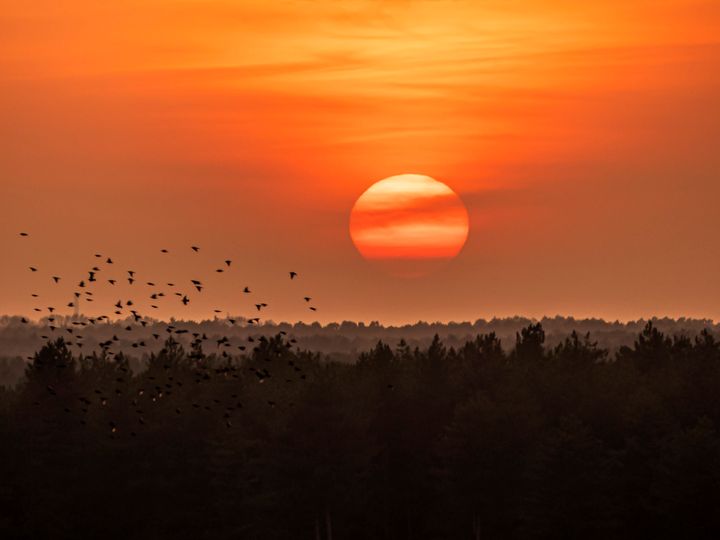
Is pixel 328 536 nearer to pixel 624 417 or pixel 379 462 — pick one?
pixel 379 462

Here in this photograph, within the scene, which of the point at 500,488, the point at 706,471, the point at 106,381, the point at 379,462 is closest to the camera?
the point at 706,471

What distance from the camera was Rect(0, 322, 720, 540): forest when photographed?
88.8 metres

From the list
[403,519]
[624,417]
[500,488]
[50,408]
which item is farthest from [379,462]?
[50,408]

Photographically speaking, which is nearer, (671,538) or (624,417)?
(671,538)

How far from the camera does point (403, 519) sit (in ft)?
325

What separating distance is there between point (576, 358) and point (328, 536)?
31.4 metres

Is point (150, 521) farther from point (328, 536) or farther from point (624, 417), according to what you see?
point (624, 417)

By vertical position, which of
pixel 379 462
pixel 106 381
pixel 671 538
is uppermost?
pixel 106 381

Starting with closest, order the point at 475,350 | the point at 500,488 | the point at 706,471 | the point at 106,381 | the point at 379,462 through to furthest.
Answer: the point at 706,471 < the point at 500,488 < the point at 379,462 < the point at 106,381 < the point at 475,350

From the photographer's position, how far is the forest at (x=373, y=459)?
88812 mm

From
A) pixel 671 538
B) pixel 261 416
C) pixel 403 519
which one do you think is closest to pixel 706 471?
pixel 671 538

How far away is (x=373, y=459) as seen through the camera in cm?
10038

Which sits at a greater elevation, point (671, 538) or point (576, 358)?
point (576, 358)

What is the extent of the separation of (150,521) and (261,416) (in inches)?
422
